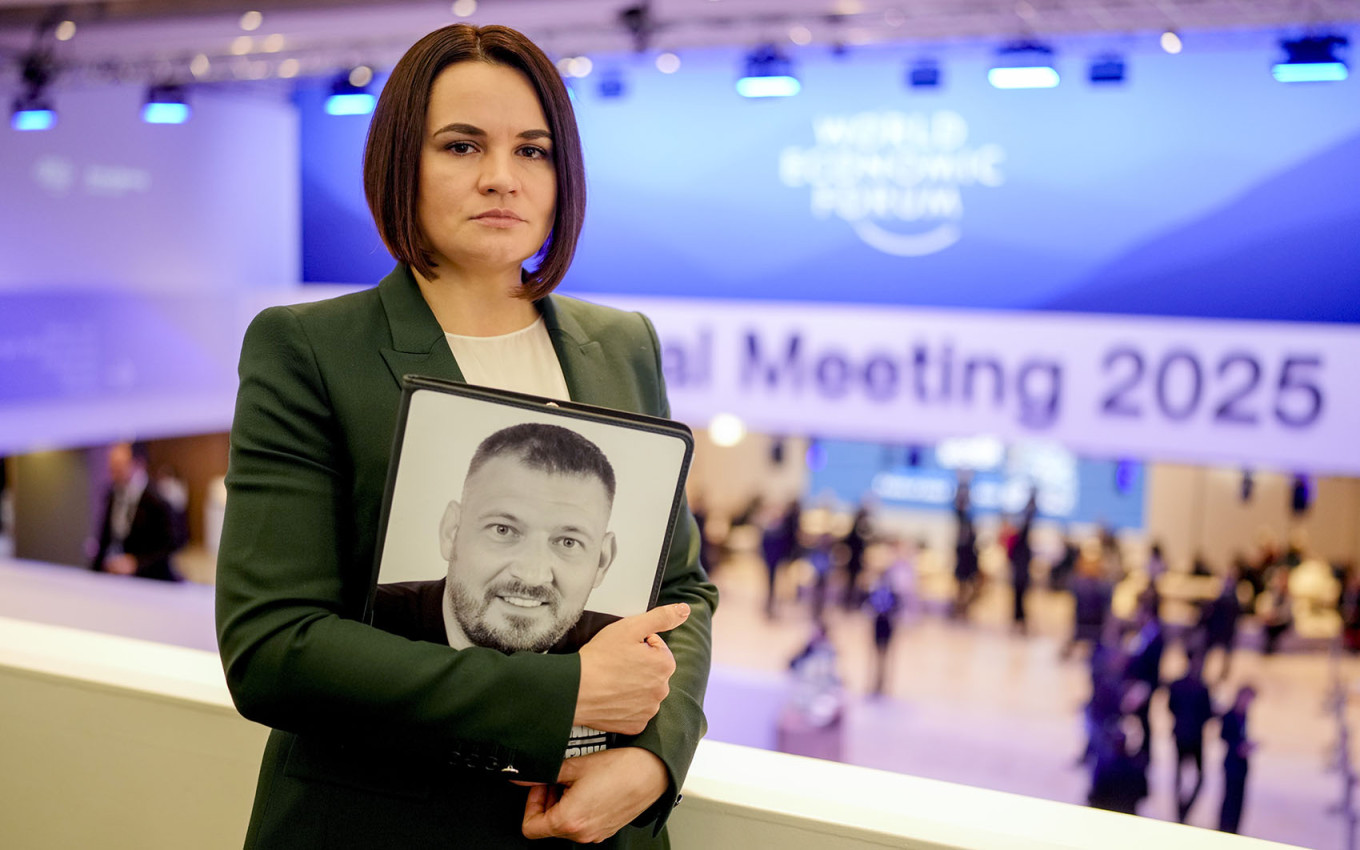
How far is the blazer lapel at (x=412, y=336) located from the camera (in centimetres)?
105

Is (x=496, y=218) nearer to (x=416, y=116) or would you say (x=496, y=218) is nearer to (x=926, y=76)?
(x=416, y=116)

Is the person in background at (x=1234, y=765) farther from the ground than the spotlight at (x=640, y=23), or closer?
closer

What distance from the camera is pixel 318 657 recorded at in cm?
92

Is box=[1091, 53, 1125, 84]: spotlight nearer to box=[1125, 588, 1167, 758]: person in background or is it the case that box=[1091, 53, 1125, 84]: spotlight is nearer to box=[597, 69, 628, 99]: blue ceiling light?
box=[597, 69, 628, 99]: blue ceiling light

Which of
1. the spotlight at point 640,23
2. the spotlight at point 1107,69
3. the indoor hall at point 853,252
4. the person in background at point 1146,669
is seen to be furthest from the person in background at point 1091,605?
the spotlight at point 640,23

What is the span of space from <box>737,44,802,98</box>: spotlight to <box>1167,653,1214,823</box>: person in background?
4981 mm

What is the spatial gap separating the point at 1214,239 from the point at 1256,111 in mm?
903

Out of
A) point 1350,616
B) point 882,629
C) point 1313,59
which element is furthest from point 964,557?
point 1313,59

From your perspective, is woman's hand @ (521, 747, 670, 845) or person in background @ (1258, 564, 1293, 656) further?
person in background @ (1258, 564, 1293, 656)

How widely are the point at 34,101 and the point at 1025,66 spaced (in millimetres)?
8622

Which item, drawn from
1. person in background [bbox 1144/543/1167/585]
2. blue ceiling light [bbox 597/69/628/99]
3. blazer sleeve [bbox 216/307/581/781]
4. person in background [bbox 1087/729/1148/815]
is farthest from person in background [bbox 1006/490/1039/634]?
blazer sleeve [bbox 216/307/581/781]

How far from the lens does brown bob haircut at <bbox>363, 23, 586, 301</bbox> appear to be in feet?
3.47

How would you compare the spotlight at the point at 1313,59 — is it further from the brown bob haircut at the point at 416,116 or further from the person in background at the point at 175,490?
the person in background at the point at 175,490

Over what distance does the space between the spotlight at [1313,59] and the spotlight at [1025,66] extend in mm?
1390
